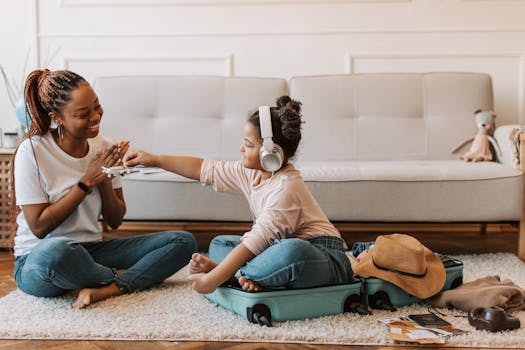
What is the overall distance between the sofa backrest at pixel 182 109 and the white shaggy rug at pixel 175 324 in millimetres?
1204

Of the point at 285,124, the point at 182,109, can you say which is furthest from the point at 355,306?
the point at 182,109

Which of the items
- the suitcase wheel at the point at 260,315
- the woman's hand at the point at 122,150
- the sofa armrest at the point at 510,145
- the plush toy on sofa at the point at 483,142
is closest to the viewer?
the suitcase wheel at the point at 260,315

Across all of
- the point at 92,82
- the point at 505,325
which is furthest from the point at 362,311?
the point at 92,82

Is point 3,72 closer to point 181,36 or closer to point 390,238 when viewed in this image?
point 181,36

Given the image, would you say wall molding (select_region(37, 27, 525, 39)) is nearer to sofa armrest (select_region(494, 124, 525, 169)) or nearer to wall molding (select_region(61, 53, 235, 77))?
wall molding (select_region(61, 53, 235, 77))

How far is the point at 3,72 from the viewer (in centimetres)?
346

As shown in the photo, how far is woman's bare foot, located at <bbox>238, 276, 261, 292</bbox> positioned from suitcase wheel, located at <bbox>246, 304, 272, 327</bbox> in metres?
0.05

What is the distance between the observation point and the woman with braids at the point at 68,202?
185 centimetres

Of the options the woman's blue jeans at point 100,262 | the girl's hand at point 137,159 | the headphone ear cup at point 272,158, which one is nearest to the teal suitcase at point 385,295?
the headphone ear cup at point 272,158

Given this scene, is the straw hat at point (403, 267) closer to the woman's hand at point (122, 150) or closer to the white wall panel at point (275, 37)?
the woman's hand at point (122, 150)

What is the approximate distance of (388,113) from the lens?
312 centimetres

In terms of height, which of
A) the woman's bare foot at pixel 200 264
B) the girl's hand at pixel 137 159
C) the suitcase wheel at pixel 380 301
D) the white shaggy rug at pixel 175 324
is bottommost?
the white shaggy rug at pixel 175 324

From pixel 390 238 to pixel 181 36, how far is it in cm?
203

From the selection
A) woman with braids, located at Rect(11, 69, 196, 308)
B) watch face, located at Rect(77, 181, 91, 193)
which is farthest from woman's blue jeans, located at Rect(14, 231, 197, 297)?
watch face, located at Rect(77, 181, 91, 193)
